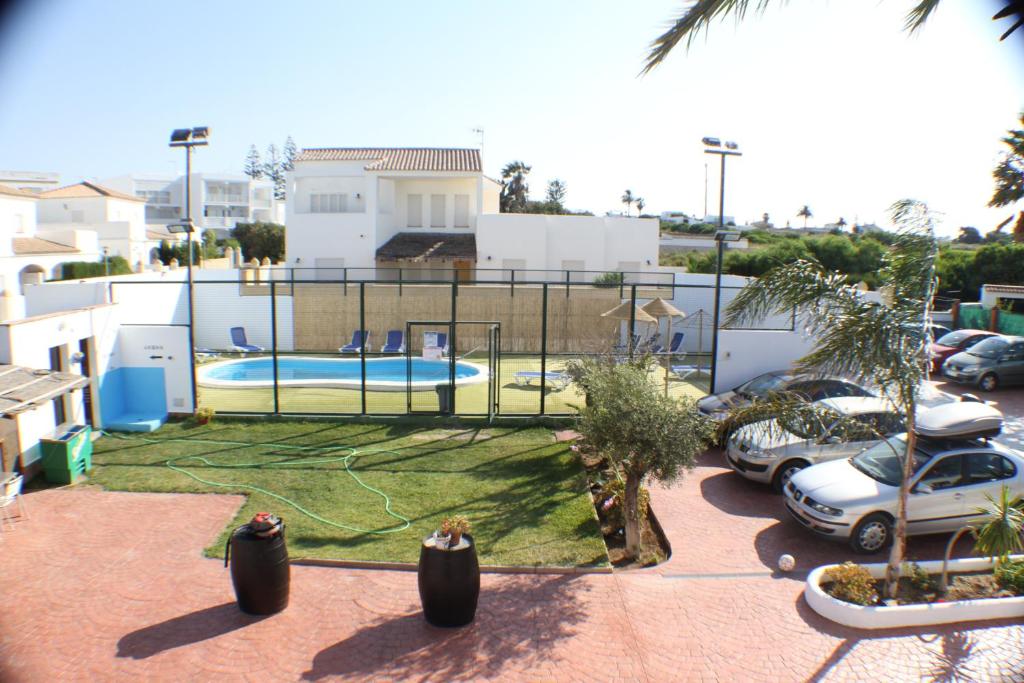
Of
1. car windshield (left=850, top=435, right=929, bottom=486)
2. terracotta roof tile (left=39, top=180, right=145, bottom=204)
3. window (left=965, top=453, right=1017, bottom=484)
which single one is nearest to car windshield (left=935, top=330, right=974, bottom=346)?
window (left=965, top=453, right=1017, bottom=484)

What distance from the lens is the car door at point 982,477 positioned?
919 centimetres

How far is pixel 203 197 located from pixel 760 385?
238ft

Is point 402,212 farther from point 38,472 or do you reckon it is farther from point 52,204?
point 52,204

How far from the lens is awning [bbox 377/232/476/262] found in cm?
3059

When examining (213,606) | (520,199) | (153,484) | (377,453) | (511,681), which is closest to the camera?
(511,681)

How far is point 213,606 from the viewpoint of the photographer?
24.4 feet

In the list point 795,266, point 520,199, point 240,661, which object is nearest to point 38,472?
point 240,661

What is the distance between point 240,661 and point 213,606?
1.19 metres

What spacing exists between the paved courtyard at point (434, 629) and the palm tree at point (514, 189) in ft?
174

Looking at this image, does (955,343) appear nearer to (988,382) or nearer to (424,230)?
(988,382)

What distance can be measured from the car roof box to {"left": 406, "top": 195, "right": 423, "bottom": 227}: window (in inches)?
1081

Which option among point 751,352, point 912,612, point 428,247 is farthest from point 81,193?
point 912,612

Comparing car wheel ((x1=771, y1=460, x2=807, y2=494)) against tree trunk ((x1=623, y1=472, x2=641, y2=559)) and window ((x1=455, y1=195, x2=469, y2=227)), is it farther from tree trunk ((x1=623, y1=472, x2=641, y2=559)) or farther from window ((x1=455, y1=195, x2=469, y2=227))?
window ((x1=455, y1=195, x2=469, y2=227))

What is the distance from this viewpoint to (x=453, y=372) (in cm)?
1483
